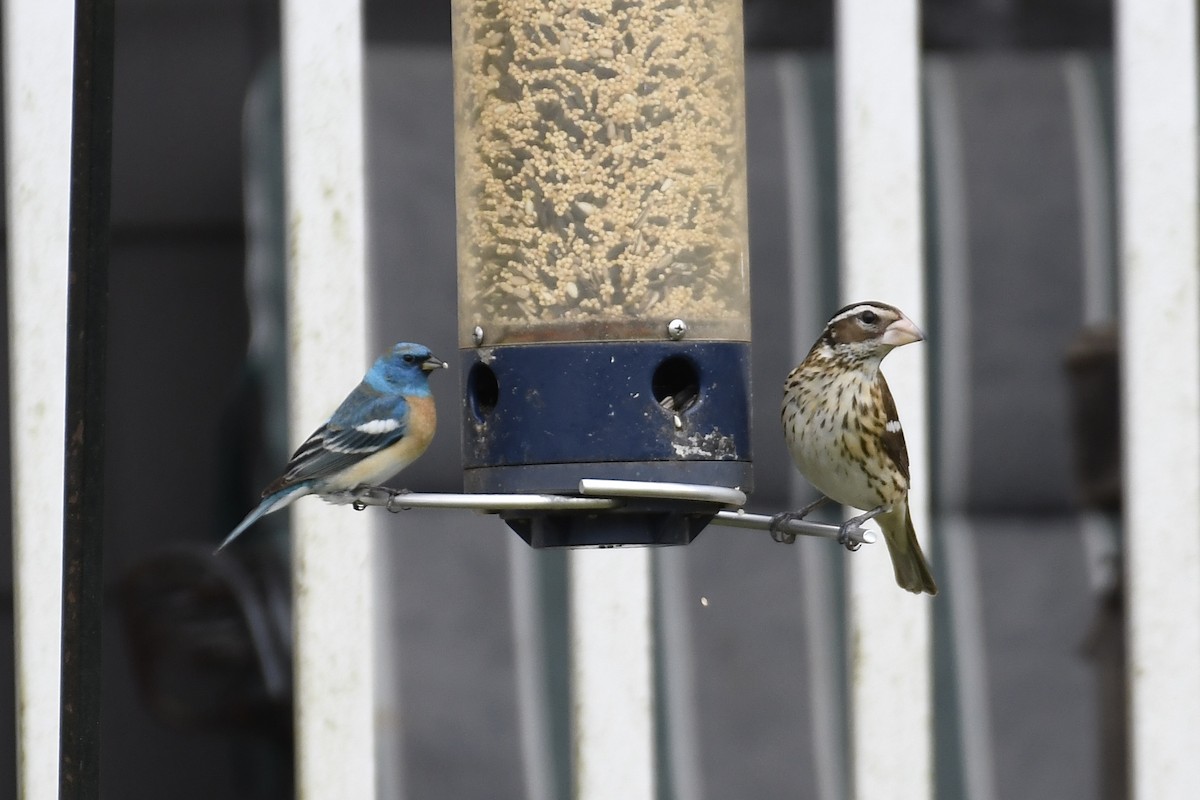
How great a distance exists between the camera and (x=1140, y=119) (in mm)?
5973

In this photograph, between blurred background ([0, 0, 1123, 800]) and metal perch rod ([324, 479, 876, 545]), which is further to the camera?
blurred background ([0, 0, 1123, 800])

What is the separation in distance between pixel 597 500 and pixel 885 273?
2825 mm

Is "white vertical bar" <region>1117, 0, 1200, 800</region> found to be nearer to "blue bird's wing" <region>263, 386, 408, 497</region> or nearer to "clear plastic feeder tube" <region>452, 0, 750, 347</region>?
"clear plastic feeder tube" <region>452, 0, 750, 347</region>

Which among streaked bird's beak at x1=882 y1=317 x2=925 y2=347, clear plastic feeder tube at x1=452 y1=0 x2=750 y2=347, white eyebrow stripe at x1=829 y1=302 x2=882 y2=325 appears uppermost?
clear plastic feeder tube at x1=452 y1=0 x2=750 y2=347

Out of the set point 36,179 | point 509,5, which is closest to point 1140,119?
point 509,5

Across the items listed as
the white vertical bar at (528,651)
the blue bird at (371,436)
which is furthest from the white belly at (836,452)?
the white vertical bar at (528,651)

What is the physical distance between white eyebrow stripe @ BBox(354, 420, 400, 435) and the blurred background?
176 centimetres

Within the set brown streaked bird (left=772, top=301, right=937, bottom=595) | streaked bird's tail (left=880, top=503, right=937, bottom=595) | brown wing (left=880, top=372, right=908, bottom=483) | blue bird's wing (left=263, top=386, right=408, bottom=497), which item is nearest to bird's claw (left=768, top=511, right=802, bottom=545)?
brown streaked bird (left=772, top=301, right=937, bottom=595)

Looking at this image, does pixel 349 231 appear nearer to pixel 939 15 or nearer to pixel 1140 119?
pixel 939 15

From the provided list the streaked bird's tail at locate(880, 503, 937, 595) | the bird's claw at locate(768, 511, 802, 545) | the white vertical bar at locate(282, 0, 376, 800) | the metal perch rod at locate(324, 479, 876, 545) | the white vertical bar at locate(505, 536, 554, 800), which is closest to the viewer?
the metal perch rod at locate(324, 479, 876, 545)

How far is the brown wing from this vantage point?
13.5 feet

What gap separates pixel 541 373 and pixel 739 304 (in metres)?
0.45

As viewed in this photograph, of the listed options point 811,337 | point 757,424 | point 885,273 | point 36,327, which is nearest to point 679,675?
point 757,424

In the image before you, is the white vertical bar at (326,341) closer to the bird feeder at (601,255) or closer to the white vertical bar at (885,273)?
the white vertical bar at (885,273)
